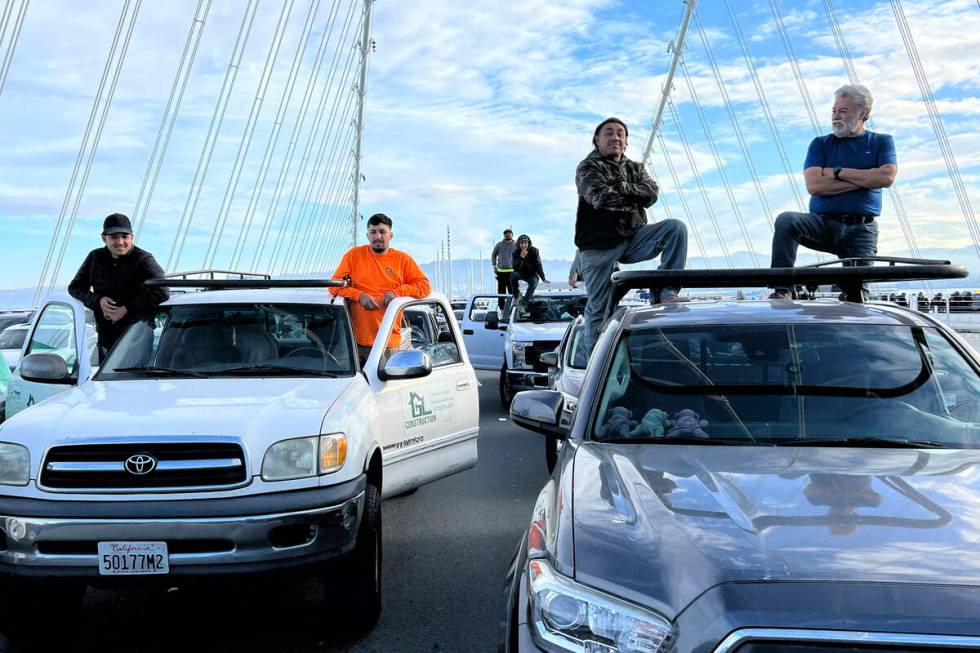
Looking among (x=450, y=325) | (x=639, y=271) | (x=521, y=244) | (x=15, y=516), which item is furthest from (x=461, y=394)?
(x=521, y=244)

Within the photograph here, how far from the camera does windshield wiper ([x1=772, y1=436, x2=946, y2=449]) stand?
9.96ft

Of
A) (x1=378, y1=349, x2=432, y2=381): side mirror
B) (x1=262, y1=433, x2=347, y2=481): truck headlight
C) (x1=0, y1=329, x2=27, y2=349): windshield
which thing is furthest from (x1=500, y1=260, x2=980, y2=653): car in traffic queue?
(x1=0, y1=329, x2=27, y2=349): windshield

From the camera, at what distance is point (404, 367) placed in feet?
17.0

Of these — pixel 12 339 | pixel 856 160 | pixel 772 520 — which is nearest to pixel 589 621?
pixel 772 520

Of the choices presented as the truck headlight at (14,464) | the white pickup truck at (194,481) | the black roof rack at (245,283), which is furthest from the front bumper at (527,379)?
the truck headlight at (14,464)

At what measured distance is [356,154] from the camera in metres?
64.8

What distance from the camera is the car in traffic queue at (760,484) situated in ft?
6.26

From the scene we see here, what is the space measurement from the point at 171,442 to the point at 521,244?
46.0 feet

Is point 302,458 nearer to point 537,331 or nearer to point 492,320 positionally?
point 537,331

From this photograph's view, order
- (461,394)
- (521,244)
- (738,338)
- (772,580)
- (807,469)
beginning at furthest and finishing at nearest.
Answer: (521,244) → (461,394) → (738,338) → (807,469) → (772,580)

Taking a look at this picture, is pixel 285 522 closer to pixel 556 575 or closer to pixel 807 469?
pixel 556 575

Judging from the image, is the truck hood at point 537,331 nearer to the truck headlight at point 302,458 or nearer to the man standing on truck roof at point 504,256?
the man standing on truck roof at point 504,256

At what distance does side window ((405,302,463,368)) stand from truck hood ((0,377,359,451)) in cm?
188

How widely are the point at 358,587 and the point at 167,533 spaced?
2.90 ft
